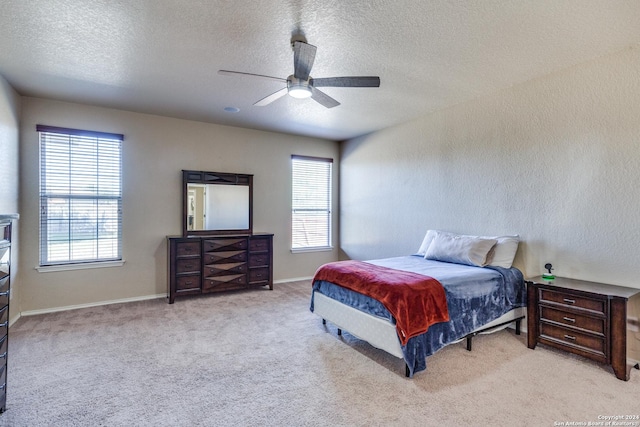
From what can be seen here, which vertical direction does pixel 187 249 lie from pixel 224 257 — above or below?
above

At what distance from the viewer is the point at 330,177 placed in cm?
629

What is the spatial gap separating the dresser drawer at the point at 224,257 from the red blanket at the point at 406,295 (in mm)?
2341

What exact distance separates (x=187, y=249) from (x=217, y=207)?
87 centimetres

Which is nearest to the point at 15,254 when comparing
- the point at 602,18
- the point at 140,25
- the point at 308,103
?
the point at 140,25

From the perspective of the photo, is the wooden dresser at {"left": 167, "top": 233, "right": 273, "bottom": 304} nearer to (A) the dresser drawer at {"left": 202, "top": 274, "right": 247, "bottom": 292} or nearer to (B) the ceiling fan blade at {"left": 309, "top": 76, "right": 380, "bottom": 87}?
(A) the dresser drawer at {"left": 202, "top": 274, "right": 247, "bottom": 292}

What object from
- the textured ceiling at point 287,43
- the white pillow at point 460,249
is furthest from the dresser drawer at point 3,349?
the white pillow at point 460,249

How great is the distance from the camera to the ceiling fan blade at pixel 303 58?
2159 millimetres

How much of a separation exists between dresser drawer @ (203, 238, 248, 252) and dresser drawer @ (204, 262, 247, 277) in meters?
0.24

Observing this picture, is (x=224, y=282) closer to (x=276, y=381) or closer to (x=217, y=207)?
(x=217, y=207)

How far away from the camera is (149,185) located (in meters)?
4.62

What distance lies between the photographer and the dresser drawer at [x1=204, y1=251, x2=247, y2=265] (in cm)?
463

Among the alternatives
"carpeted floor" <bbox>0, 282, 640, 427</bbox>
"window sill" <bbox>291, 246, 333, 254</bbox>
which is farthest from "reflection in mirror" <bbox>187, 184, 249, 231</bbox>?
"carpeted floor" <bbox>0, 282, 640, 427</bbox>

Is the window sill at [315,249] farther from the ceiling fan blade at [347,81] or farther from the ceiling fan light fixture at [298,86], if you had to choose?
the ceiling fan blade at [347,81]

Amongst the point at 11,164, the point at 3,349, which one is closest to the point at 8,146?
the point at 11,164
